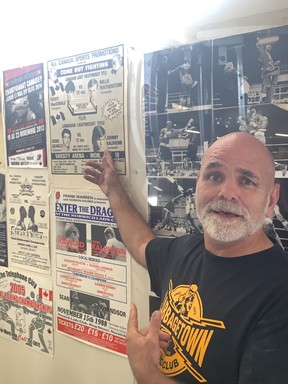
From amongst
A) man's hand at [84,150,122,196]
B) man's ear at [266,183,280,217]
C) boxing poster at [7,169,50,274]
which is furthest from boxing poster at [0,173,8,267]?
man's ear at [266,183,280,217]

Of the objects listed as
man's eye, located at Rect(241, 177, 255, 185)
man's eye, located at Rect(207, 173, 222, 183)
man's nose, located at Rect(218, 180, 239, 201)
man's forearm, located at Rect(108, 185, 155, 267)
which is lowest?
man's forearm, located at Rect(108, 185, 155, 267)

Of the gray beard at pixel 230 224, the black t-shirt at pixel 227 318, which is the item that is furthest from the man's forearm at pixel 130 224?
the gray beard at pixel 230 224

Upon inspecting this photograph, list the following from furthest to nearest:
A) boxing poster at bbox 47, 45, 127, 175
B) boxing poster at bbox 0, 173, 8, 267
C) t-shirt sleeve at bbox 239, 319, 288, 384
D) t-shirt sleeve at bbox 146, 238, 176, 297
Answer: boxing poster at bbox 0, 173, 8, 267 → boxing poster at bbox 47, 45, 127, 175 → t-shirt sleeve at bbox 146, 238, 176, 297 → t-shirt sleeve at bbox 239, 319, 288, 384

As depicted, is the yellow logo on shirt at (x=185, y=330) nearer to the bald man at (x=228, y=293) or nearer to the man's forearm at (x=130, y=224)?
the bald man at (x=228, y=293)

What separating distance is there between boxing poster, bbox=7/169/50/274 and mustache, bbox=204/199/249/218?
70cm

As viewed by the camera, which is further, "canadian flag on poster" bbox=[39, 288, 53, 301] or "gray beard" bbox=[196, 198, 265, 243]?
"canadian flag on poster" bbox=[39, 288, 53, 301]

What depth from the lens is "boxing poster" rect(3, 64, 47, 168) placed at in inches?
55.9

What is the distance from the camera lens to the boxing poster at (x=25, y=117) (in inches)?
55.9

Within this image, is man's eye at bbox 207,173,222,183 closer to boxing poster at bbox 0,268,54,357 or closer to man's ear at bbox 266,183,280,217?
man's ear at bbox 266,183,280,217

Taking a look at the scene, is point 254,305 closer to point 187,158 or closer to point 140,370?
point 140,370

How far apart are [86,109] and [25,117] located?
0.30 m

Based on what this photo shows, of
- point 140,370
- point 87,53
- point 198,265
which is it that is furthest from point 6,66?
point 140,370

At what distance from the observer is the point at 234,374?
2.75 feet

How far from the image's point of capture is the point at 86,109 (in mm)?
1294
